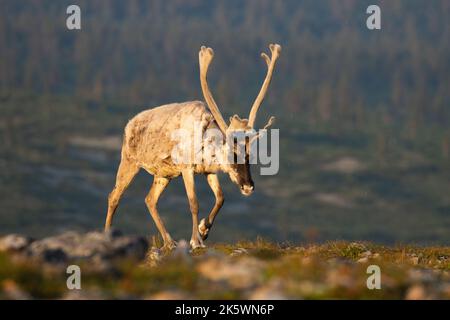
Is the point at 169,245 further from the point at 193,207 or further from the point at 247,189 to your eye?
→ the point at 247,189

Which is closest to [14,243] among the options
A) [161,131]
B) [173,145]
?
[173,145]

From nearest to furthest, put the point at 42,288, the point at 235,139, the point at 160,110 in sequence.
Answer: the point at 42,288 → the point at 235,139 → the point at 160,110

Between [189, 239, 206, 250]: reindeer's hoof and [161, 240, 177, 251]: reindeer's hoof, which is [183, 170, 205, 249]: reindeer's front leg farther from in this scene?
[161, 240, 177, 251]: reindeer's hoof

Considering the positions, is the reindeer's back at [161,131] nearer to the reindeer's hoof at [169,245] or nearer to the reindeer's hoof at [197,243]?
the reindeer's hoof at [169,245]

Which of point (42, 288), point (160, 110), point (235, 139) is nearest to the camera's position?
point (42, 288)

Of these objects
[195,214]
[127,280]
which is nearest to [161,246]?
[195,214]

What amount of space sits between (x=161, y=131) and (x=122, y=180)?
2.24 m

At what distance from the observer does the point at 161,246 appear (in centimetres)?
2586

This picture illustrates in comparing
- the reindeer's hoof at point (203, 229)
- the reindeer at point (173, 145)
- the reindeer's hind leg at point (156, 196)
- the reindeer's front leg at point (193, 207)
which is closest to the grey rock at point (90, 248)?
the reindeer at point (173, 145)

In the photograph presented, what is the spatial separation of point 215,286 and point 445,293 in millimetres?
2989

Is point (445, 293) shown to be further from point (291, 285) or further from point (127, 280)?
point (127, 280)

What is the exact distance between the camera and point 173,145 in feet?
82.8

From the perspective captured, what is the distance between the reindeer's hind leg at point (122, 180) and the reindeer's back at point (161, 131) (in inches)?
Result: 11.8

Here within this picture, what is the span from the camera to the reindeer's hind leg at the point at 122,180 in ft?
89.1
